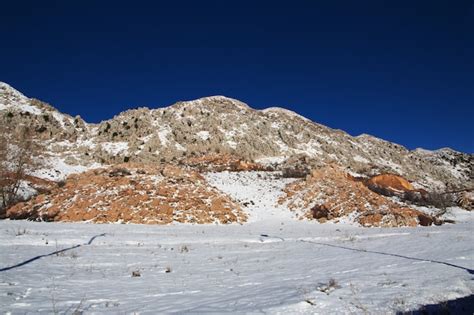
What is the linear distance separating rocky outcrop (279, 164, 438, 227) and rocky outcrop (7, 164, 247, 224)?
16.4 ft

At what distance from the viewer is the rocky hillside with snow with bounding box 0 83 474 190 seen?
1903 inches

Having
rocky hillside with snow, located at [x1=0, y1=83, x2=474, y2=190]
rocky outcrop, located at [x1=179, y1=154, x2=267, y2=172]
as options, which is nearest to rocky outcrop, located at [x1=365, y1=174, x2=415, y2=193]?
rocky hillside with snow, located at [x1=0, y1=83, x2=474, y2=190]

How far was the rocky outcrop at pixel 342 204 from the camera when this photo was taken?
2284 centimetres

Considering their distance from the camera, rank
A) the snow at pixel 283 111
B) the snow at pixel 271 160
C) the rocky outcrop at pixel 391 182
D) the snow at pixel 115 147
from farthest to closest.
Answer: the snow at pixel 283 111, the snow at pixel 271 160, the snow at pixel 115 147, the rocky outcrop at pixel 391 182

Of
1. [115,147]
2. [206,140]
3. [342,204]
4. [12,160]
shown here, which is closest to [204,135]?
[206,140]

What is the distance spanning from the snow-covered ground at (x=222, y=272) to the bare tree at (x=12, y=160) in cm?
1026

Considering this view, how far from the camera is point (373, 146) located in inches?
3231

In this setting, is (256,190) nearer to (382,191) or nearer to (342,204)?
(342,204)

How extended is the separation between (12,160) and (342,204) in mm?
23321

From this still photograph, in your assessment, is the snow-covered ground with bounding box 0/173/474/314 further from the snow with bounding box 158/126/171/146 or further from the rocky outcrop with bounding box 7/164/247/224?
the snow with bounding box 158/126/171/146

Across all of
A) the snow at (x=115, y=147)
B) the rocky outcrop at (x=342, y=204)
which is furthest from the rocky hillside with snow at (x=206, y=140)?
the rocky outcrop at (x=342, y=204)

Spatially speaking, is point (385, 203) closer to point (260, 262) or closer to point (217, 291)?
point (260, 262)

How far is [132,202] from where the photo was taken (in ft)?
75.5

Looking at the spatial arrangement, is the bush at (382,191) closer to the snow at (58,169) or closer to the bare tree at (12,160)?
the bare tree at (12,160)
